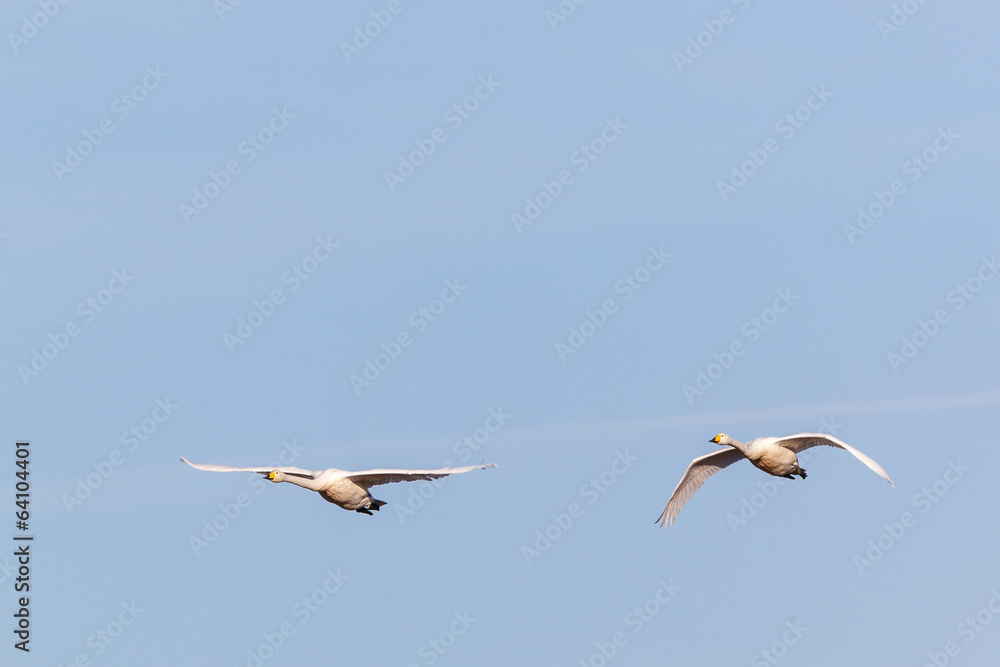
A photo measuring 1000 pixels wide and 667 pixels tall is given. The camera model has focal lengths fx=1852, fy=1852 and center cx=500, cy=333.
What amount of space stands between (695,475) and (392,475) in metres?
12.1

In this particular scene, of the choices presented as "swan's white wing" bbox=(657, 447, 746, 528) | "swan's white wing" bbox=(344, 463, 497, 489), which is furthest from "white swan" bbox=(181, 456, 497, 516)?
"swan's white wing" bbox=(657, 447, 746, 528)

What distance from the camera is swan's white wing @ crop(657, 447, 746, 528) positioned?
62719mm

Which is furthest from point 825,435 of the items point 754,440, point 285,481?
point 285,481

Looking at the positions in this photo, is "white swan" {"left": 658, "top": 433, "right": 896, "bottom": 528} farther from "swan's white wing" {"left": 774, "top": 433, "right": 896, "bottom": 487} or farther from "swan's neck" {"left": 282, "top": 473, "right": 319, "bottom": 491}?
"swan's neck" {"left": 282, "top": 473, "right": 319, "bottom": 491}

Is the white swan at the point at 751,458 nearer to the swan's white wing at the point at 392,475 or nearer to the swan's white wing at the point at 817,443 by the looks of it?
the swan's white wing at the point at 817,443

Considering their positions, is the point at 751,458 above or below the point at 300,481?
above

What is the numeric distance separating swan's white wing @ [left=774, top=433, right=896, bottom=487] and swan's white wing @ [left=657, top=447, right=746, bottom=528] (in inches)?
96.7

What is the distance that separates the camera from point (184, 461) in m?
59.6

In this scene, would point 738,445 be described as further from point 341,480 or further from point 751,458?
point 341,480

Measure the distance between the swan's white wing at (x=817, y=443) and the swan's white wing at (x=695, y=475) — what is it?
2.46 m

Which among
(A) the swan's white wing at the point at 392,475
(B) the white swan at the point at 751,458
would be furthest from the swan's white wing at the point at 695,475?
(A) the swan's white wing at the point at 392,475

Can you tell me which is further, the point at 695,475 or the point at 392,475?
the point at 695,475

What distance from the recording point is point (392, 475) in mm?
57094

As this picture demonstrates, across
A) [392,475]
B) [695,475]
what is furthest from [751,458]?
[392,475]
